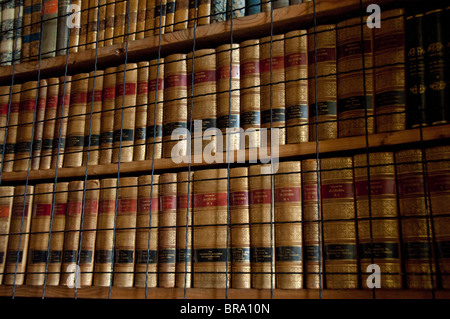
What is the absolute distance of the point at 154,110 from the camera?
1062mm

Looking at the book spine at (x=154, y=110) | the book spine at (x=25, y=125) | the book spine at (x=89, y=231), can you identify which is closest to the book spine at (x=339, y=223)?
the book spine at (x=154, y=110)

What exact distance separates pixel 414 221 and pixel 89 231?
2.13 ft

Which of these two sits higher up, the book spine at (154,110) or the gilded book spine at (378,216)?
the book spine at (154,110)

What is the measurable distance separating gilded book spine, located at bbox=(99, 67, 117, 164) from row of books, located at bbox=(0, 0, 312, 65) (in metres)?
0.10

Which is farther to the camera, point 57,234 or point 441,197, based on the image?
point 57,234

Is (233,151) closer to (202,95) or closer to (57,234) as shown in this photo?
(202,95)

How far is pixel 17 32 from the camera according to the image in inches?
51.1

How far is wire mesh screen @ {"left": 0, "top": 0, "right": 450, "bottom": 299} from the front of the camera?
2.76 ft

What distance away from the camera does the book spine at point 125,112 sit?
3.50 feet

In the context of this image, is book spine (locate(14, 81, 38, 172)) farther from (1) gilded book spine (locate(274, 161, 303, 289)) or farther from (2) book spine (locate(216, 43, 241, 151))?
(1) gilded book spine (locate(274, 161, 303, 289))

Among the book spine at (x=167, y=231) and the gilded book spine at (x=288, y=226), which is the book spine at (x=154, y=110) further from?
the gilded book spine at (x=288, y=226)

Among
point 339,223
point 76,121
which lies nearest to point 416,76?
point 339,223

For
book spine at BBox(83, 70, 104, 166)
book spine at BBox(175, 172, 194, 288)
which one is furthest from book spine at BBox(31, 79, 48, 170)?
book spine at BBox(175, 172, 194, 288)

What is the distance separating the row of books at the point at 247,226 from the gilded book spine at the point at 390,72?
0.20 feet
